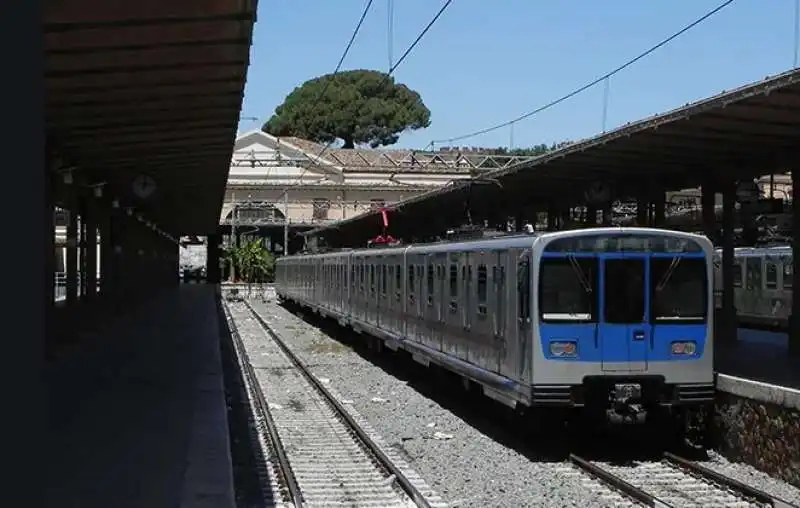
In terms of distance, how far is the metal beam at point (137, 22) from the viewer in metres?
9.00

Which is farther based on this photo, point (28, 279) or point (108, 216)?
point (108, 216)

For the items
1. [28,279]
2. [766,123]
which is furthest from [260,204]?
[28,279]

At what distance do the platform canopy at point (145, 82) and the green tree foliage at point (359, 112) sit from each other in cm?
6904

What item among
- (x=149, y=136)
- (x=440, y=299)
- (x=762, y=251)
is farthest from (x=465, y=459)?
(x=762, y=251)

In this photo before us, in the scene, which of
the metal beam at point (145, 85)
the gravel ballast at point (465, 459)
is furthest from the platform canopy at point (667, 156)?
the metal beam at point (145, 85)

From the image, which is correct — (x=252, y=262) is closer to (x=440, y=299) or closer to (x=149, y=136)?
(x=149, y=136)

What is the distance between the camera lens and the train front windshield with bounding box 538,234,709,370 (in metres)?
11.7

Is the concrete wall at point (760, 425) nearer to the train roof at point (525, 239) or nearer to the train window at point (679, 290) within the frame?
the train window at point (679, 290)

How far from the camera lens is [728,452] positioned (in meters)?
12.2

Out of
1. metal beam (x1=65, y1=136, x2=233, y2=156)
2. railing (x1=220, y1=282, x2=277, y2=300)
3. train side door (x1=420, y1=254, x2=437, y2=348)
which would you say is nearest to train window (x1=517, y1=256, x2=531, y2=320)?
train side door (x1=420, y1=254, x2=437, y2=348)

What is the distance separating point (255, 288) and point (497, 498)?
56854mm

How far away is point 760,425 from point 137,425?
680cm

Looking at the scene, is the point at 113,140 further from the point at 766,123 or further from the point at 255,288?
the point at 255,288

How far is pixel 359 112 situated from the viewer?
91.2 metres
